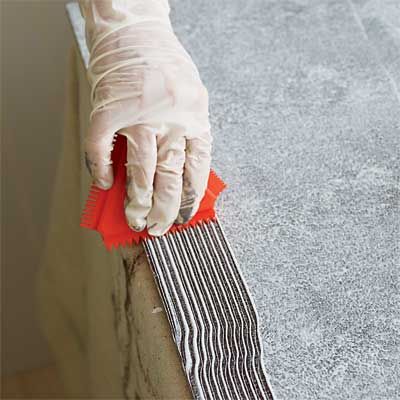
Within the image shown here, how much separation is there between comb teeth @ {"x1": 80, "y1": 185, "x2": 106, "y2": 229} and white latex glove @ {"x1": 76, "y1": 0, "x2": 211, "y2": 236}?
1cm

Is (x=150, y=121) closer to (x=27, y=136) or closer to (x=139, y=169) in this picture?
(x=139, y=169)

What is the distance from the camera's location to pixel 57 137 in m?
1.60

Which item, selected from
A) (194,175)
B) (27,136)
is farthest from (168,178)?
(27,136)

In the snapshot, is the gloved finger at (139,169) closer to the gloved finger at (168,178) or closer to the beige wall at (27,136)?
the gloved finger at (168,178)

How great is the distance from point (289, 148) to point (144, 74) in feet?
0.82

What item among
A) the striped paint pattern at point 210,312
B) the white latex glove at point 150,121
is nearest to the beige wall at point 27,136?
the white latex glove at point 150,121

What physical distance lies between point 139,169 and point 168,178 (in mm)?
34

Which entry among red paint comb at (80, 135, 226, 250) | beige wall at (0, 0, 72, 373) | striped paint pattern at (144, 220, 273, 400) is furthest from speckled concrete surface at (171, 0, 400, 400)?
beige wall at (0, 0, 72, 373)

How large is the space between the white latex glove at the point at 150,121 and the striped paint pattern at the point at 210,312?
1.4 inches

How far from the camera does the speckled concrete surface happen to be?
0.72m

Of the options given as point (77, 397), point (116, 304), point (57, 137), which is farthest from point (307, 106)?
point (77, 397)

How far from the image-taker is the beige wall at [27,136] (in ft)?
4.59

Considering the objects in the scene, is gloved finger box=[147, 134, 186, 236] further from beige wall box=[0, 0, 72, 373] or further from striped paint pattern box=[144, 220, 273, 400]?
beige wall box=[0, 0, 72, 373]

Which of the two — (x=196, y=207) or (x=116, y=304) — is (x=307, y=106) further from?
(x=116, y=304)
